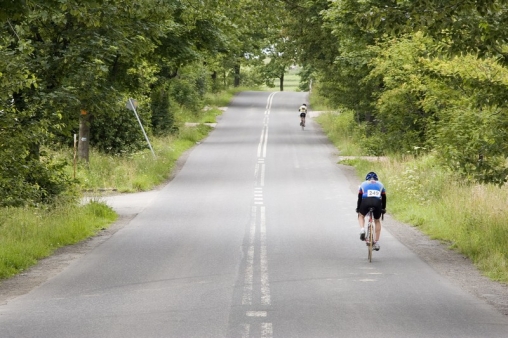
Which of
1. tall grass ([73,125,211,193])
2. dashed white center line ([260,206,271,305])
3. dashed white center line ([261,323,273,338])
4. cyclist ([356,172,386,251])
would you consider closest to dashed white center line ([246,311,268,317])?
dashed white center line ([261,323,273,338])

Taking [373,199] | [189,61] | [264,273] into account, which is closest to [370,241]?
[373,199]

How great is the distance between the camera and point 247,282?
13.7 metres

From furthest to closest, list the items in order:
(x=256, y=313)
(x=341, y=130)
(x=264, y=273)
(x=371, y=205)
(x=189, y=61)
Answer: (x=341, y=130) < (x=189, y=61) < (x=371, y=205) < (x=264, y=273) < (x=256, y=313)

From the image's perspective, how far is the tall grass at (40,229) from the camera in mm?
15898

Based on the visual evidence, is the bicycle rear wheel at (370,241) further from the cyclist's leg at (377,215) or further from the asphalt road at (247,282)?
the cyclist's leg at (377,215)

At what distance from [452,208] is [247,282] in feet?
30.2

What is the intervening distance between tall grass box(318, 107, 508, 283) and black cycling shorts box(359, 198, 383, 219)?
1.81m

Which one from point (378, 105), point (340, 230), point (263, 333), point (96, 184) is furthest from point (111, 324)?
point (378, 105)

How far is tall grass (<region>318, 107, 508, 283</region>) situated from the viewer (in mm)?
Answer: 16625

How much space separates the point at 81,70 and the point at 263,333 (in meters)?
12.8

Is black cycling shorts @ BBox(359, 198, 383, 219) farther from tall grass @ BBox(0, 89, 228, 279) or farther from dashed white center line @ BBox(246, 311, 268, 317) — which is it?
dashed white center line @ BBox(246, 311, 268, 317)

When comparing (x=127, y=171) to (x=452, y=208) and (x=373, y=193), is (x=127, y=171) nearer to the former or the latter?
(x=452, y=208)

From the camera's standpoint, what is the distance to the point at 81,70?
21.2 metres

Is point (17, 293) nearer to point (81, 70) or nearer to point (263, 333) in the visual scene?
point (263, 333)
